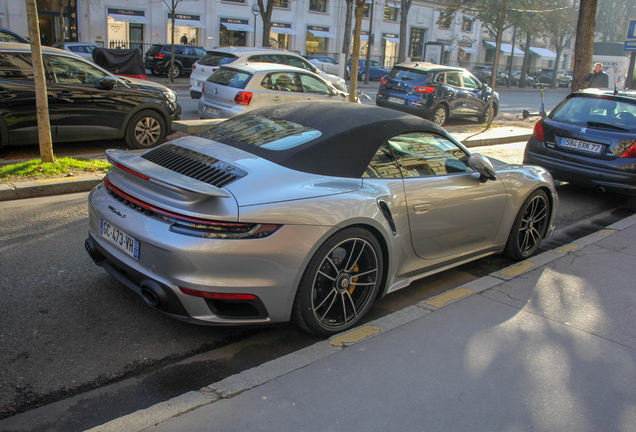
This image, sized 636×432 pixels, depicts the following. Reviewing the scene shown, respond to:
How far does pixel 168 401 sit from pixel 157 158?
65.1 inches

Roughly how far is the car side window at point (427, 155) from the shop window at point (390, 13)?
157 feet

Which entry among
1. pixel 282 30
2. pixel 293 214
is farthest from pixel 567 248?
pixel 282 30

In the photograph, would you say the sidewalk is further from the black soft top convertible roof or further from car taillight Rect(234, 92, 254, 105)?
car taillight Rect(234, 92, 254, 105)

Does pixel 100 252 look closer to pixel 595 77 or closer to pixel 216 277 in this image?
pixel 216 277

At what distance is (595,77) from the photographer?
1681cm

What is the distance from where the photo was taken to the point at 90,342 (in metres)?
3.25

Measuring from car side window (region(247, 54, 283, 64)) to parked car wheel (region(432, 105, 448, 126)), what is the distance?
4.39 metres

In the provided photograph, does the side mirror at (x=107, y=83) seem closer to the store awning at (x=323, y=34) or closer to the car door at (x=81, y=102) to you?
the car door at (x=81, y=102)

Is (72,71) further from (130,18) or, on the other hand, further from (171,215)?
(130,18)

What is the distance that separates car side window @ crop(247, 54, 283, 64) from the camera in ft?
47.2

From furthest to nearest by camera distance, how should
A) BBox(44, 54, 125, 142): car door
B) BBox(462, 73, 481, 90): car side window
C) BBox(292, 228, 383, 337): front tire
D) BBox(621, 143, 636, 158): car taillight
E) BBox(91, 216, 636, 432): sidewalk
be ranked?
BBox(462, 73, 481, 90): car side window < BBox(44, 54, 125, 142): car door < BBox(621, 143, 636, 158): car taillight < BBox(292, 228, 383, 337): front tire < BBox(91, 216, 636, 432): sidewalk

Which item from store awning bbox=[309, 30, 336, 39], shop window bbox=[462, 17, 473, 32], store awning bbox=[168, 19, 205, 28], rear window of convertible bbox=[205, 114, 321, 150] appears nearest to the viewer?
rear window of convertible bbox=[205, 114, 321, 150]

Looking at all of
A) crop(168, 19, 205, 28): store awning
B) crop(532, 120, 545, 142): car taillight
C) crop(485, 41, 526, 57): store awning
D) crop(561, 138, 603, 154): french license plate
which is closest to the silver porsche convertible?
crop(561, 138, 603, 154): french license plate

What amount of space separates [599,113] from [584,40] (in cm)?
1038
